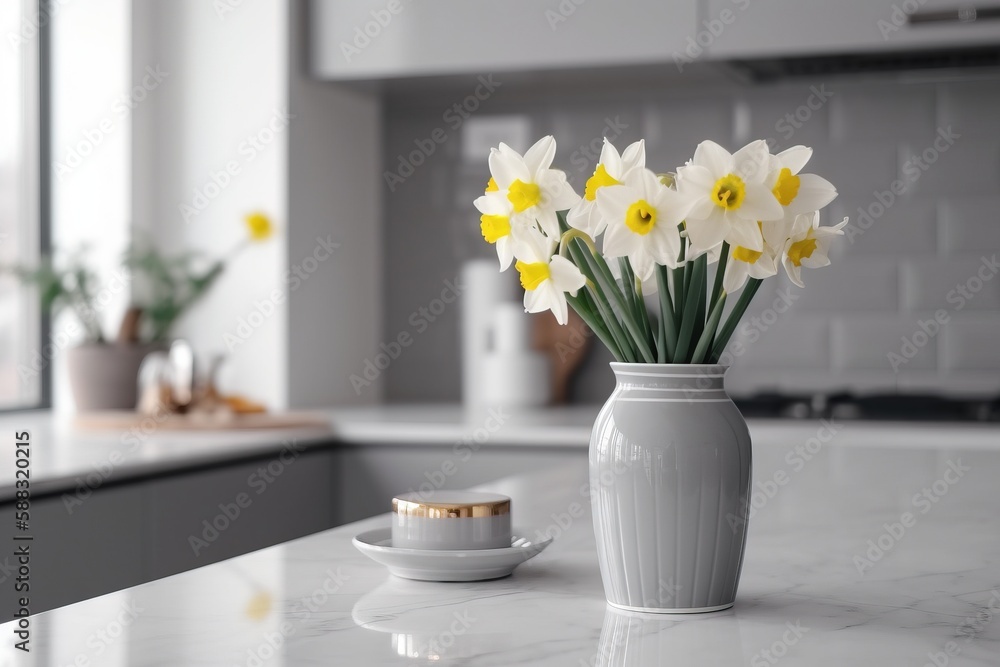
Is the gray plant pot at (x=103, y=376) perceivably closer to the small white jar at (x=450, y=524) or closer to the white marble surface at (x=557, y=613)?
the white marble surface at (x=557, y=613)

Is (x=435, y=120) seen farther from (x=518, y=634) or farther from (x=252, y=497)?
(x=518, y=634)

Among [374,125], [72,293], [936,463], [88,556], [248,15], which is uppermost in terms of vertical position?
[248,15]

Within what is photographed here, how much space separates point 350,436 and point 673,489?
1647 millimetres

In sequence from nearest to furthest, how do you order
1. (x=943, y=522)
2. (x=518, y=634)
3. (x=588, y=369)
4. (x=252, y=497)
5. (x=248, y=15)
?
1. (x=518, y=634)
2. (x=943, y=522)
3. (x=252, y=497)
4. (x=248, y=15)
5. (x=588, y=369)

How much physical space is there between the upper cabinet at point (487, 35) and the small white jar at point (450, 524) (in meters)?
1.74

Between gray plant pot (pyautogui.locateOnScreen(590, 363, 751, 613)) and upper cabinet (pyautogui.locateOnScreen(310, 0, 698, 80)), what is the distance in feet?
5.87

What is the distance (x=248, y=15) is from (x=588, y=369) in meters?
1.19

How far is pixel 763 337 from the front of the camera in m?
2.86

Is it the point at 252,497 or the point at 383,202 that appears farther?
the point at 383,202

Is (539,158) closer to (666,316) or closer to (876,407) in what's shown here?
(666,316)

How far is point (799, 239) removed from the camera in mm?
828

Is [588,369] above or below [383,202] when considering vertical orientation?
below

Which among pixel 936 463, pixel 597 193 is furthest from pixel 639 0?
pixel 597 193

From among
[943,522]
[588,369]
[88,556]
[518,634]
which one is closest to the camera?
[518,634]
